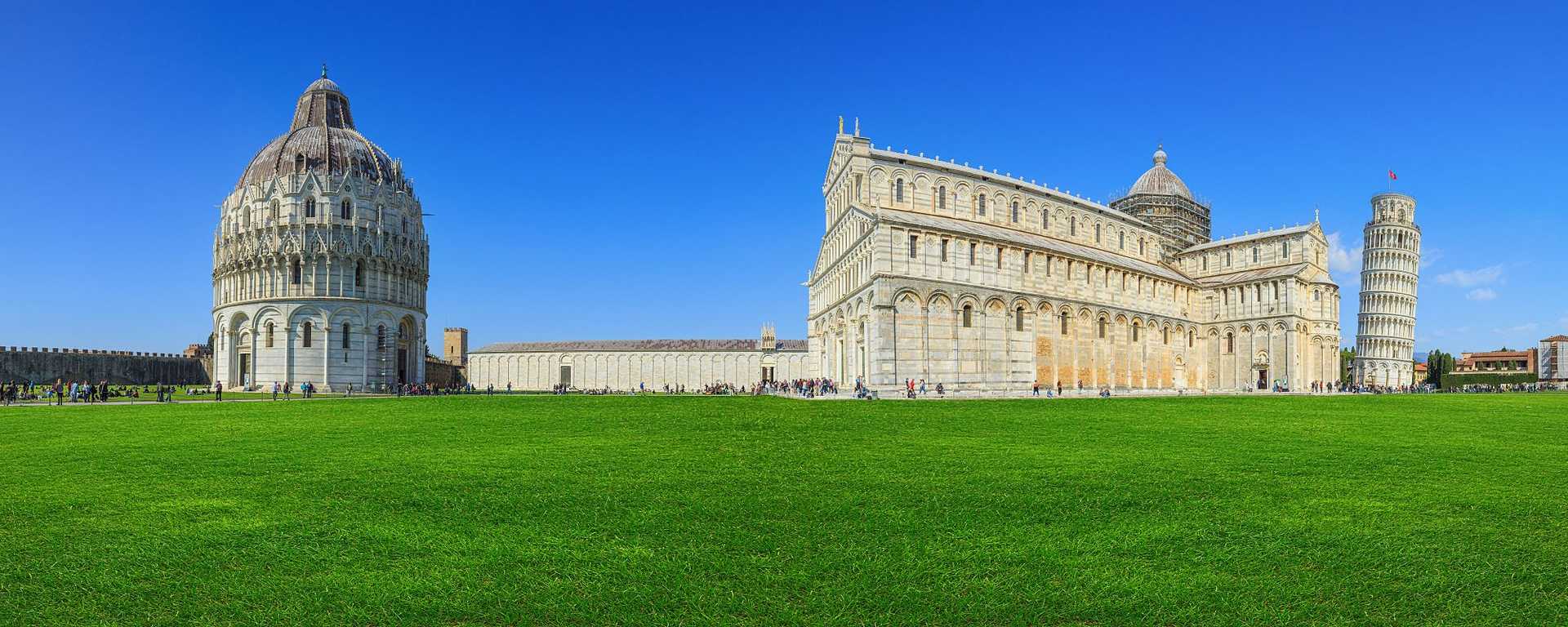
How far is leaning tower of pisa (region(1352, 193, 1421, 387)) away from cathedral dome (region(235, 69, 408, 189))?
→ 96334 mm

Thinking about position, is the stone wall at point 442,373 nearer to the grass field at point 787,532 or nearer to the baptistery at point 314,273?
the baptistery at point 314,273

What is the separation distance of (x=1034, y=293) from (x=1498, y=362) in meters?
102

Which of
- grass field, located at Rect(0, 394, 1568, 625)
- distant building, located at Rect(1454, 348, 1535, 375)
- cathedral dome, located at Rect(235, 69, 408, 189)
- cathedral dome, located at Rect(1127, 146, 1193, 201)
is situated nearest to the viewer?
grass field, located at Rect(0, 394, 1568, 625)

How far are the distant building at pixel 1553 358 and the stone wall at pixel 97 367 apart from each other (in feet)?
454

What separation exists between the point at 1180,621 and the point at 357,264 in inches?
2342

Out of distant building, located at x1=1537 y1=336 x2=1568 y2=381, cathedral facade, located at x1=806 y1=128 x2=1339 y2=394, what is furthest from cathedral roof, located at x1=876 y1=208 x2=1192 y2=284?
distant building, located at x1=1537 y1=336 x2=1568 y2=381

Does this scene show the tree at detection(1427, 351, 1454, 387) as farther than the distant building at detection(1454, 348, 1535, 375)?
No

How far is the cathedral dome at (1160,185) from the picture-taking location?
71.4 meters

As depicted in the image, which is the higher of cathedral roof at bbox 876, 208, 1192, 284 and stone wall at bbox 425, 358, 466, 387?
cathedral roof at bbox 876, 208, 1192, 284

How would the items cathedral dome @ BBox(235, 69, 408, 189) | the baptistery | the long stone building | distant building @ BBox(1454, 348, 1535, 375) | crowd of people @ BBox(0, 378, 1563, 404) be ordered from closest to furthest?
crowd of people @ BBox(0, 378, 1563, 404), the baptistery, cathedral dome @ BBox(235, 69, 408, 189), the long stone building, distant building @ BBox(1454, 348, 1535, 375)

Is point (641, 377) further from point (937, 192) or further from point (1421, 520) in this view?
point (1421, 520)

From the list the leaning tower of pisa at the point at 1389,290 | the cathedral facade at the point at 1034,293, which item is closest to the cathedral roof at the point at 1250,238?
the cathedral facade at the point at 1034,293

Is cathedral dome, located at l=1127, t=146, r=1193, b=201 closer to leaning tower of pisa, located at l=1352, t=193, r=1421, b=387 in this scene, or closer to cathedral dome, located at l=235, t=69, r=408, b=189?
leaning tower of pisa, located at l=1352, t=193, r=1421, b=387

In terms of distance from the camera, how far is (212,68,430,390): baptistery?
54.2 metres
